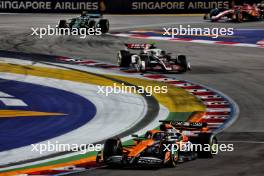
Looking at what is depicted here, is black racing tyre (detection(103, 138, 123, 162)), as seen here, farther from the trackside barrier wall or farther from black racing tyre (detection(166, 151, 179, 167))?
the trackside barrier wall

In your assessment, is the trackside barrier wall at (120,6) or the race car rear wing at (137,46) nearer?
the race car rear wing at (137,46)

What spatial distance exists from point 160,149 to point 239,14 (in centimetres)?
3417

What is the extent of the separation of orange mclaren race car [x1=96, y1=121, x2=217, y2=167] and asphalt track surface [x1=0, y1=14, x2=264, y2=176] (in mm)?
190

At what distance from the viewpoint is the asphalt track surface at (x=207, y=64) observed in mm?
16625

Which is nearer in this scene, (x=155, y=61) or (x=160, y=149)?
(x=160, y=149)

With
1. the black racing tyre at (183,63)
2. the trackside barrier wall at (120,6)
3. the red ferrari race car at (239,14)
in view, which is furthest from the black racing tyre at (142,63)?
the trackside barrier wall at (120,6)

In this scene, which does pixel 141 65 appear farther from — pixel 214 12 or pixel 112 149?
pixel 214 12

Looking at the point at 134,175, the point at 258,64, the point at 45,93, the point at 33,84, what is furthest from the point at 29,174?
the point at 258,64

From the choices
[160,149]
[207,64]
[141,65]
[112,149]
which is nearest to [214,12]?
[207,64]

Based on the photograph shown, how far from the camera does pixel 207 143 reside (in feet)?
57.5

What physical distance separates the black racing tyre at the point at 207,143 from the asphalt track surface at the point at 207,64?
0.55 ft

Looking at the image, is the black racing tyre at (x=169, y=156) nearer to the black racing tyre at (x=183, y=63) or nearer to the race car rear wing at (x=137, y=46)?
the race car rear wing at (x=137, y=46)

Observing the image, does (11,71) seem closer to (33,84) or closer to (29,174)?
(33,84)

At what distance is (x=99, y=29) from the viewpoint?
1711 inches
